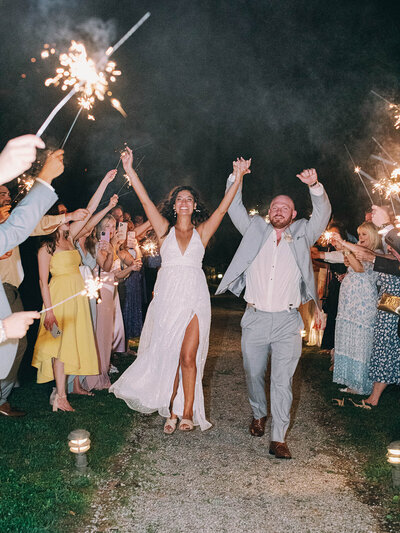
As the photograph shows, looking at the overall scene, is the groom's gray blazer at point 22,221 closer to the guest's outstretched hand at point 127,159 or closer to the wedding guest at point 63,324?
the guest's outstretched hand at point 127,159

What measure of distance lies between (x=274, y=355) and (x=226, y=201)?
170 cm

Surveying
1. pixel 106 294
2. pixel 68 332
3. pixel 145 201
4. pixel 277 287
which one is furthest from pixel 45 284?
pixel 277 287

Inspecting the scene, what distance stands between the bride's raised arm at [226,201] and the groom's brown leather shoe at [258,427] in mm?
2004

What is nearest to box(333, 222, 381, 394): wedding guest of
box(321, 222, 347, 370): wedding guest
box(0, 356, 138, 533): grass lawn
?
box(321, 222, 347, 370): wedding guest

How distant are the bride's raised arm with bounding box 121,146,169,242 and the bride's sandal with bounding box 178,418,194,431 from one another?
6.48ft

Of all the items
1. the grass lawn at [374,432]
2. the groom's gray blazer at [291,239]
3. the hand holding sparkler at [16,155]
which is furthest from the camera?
the groom's gray blazer at [291,239]

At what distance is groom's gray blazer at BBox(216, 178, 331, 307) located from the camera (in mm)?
4957

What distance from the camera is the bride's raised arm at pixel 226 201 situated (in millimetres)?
5250

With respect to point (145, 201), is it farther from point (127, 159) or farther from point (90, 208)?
point (90, 208)

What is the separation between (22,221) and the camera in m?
2.47

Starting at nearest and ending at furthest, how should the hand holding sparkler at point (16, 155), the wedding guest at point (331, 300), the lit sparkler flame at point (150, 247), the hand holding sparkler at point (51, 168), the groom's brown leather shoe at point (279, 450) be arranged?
the hand holding sparkler at point (16, 155) < the hand holding sparkler at point (51, 168) < the groom's brown leather shoe at point (279, 450) < the wedding guest at point (331, 300) < the lit sparkler flame at point (150, 247)

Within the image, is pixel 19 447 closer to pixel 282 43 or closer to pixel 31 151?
pixel 31 151

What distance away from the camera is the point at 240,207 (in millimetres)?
5387

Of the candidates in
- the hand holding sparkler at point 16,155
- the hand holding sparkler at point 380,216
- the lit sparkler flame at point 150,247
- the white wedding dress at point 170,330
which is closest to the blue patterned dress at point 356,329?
the hand holding sparkler at point 380,216
